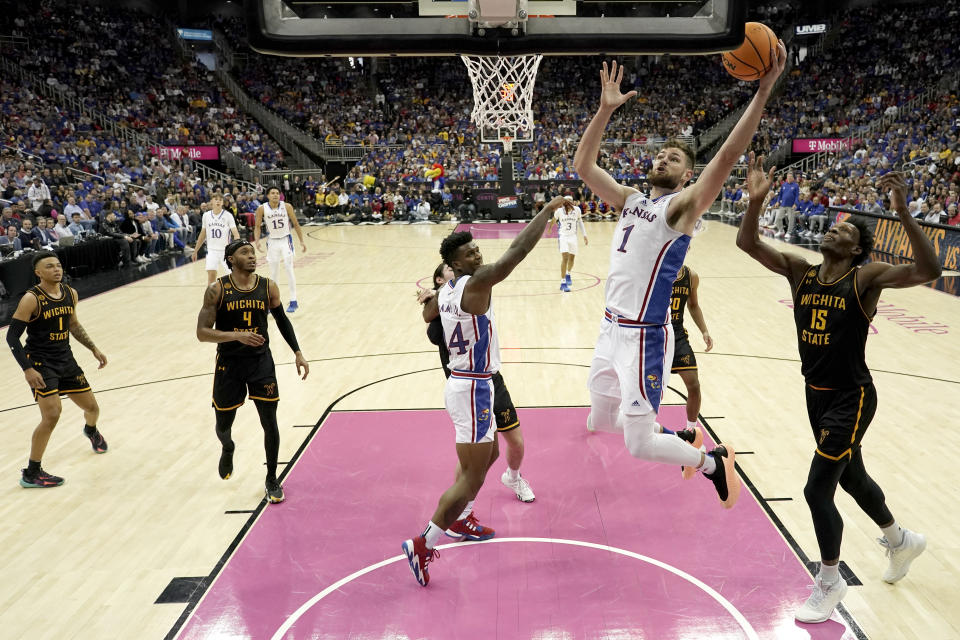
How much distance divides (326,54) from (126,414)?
4380 millimetres

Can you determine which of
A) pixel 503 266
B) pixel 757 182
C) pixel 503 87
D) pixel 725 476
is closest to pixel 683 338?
pixel 725 476

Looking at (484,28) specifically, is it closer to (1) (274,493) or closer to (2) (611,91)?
(2) (611,91)

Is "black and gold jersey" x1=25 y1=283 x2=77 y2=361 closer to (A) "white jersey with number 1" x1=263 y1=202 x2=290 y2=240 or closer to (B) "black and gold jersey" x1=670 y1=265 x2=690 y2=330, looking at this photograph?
(B) "black and gold jersey" x1=670 y1=265 x2=690 y2=330

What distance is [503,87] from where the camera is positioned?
1239 centimetres

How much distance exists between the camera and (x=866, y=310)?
3637 millimetres

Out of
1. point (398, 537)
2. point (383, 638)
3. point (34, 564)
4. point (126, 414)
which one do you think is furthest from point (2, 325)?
point (383, 638)

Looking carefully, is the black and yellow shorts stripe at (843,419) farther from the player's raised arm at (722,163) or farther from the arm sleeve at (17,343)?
the arm sleeve at (17,343)

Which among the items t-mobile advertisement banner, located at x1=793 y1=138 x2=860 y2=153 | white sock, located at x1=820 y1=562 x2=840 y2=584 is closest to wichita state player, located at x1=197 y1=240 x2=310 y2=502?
white sock, located at x1=820 y1=562 x2=840 y2=584

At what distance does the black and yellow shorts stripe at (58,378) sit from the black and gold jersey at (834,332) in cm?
497

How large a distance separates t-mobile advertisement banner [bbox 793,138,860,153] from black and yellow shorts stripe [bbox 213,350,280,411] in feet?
90.3

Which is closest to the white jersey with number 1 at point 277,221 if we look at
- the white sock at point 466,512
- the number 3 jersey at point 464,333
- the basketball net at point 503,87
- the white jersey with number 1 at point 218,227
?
the white jersey with number 1 at point 218,227

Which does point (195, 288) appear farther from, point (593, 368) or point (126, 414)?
point (593, 368)

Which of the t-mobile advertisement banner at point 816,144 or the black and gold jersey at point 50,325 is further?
the t-mobile advertisement banner at point 816,144

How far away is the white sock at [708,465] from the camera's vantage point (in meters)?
4.24
